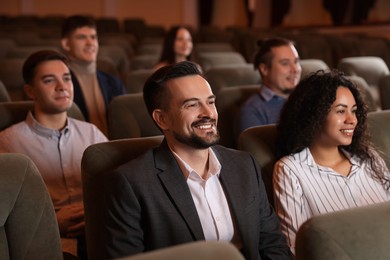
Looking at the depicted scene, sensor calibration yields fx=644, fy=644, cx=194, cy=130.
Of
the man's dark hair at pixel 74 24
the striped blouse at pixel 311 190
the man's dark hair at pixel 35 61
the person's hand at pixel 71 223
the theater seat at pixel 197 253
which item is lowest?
the person's hand at pixel 71 223

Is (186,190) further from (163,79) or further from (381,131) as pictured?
(381,131)

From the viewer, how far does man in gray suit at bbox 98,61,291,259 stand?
1.65 meters

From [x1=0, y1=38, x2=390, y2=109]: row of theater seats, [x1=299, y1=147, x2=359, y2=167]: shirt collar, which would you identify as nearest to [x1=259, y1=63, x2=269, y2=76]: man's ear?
[x1=0, y1=38, x2=390, y2=109]: row of theater seats

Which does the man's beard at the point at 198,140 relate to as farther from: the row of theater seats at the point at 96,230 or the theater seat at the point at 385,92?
the theater seat at the point at 385,92

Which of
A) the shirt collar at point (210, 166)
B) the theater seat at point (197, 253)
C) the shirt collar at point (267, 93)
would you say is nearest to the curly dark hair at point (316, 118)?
A: the shirt collar at point (210, 166)

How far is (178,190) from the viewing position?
1.69 metres

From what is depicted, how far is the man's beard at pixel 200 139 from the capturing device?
1714 mm

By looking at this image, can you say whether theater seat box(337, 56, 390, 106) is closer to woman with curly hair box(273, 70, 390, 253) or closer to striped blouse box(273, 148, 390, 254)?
woman with curly hair box(273, 70, 390, 253)

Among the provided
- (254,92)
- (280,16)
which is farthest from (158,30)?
(254,92)

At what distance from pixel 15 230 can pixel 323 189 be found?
0.95 meters

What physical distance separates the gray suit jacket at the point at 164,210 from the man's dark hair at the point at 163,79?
0.13 metres

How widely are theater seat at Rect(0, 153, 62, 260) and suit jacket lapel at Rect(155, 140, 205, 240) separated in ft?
1.04

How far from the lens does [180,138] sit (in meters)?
1.75

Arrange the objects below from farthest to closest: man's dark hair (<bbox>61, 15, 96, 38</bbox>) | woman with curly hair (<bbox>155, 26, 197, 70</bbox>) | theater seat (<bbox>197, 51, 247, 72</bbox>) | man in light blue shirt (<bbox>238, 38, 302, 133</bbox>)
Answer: theater seat (<bbox>197, 51, 247, 72</bbox>)
woman with curly hair (<bbox>155, 26, 197, 70</bbox>)
man's dark hair (<bbox>61, 15, 96, 38</bbox>)
man in light blue shirt (<bbox>238, 38, 302, 133</bbox>)
